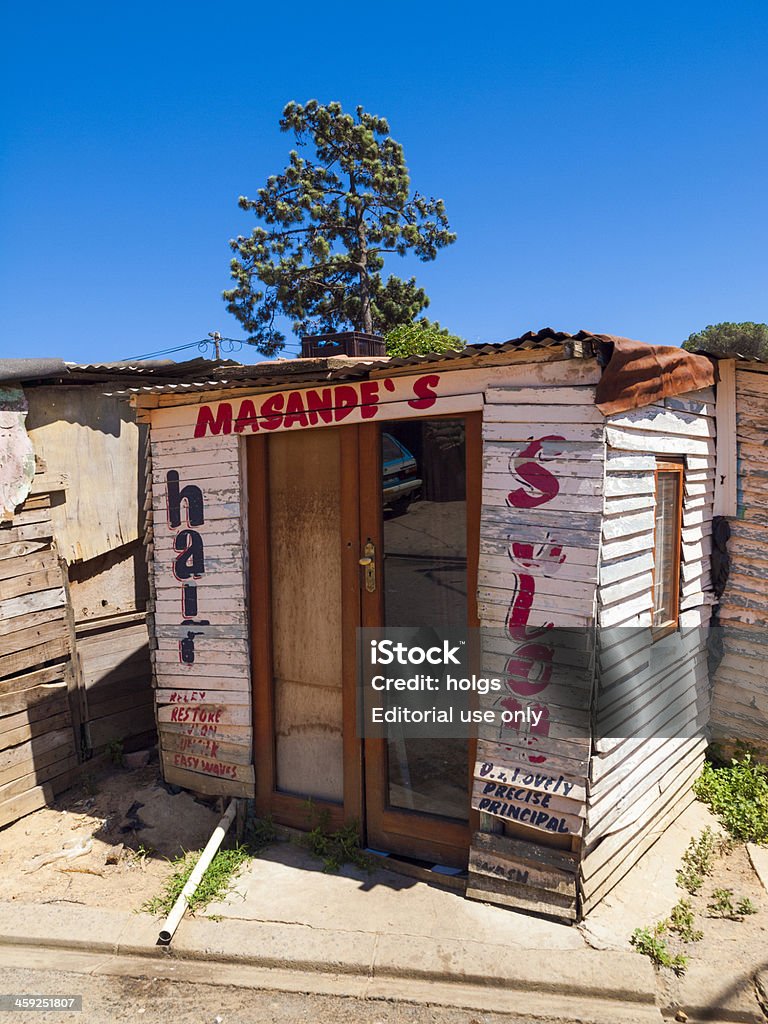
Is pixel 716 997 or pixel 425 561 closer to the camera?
pixel 716 997

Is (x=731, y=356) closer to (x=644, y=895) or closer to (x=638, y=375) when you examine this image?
(x=638, y=375)

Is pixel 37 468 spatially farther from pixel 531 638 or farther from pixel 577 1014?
pixel 577 1014

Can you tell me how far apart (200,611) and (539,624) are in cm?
287

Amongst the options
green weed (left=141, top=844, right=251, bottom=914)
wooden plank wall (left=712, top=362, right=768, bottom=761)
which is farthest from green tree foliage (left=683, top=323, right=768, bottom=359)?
green weed (left=141, top=844, right=251, bottom=914)

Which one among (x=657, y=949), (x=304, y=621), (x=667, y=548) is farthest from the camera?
(x=667, y=548)

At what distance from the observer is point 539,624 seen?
4.68 metres

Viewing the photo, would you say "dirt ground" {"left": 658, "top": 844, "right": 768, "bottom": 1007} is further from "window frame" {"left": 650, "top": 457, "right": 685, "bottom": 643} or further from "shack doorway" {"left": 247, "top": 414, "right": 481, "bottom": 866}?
"window frame" {"left": 650, "top": 457, "right": 685, "bottom": 643}

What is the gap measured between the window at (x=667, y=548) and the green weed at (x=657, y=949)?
203 cm

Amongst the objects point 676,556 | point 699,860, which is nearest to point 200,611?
point 676,556

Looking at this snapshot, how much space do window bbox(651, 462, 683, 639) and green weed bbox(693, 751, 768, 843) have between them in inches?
60.2

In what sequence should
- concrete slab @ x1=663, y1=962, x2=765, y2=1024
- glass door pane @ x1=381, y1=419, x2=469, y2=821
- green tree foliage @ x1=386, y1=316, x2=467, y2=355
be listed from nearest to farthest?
concrete slab @ x1=663, y1=962, x2=765, y2=1024 → glass door pane @ x1=381, y1=419, x2=469, y2=821 → green tree foliage @ x1=386, y1=316, x2=467, y2=355

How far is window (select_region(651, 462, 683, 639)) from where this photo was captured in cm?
579

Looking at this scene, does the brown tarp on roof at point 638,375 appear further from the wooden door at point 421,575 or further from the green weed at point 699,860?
the green weed at point 699,860

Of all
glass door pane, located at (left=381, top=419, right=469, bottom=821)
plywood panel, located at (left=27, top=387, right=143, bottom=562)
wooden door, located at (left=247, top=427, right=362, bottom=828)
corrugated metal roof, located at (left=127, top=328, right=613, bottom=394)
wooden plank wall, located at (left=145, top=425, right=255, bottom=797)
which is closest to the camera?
corrugated metal roof, located at (left=127, top=328, right=613, bottom=394)
